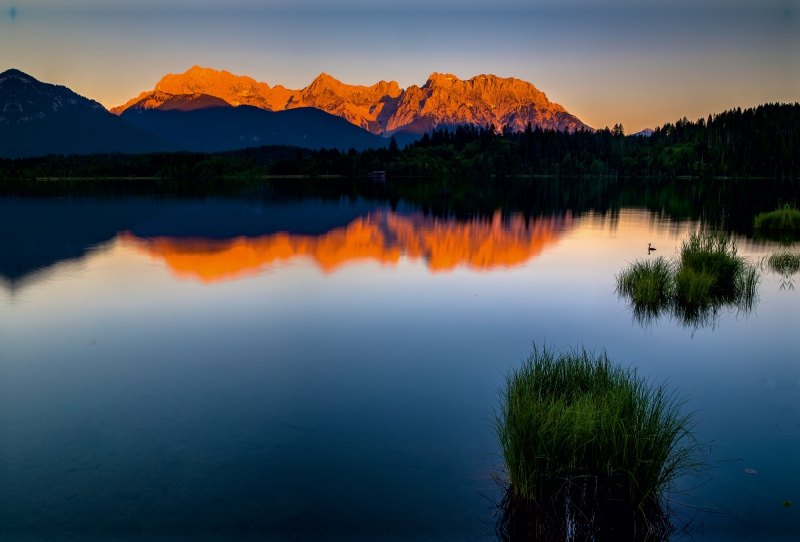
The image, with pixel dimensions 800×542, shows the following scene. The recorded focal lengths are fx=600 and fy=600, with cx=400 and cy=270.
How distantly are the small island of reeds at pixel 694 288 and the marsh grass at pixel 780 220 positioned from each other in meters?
21.4

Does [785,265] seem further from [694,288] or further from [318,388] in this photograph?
[318,388]

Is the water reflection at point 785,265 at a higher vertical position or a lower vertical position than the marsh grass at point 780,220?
lower

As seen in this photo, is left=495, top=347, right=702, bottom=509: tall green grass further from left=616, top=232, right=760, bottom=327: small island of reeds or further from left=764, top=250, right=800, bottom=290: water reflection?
left=764, top=250, right=800, bottom=290: water reflection

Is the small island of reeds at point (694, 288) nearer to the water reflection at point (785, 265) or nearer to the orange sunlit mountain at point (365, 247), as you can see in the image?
the water reflection at point (785, 265)

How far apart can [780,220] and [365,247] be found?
30.1 metres

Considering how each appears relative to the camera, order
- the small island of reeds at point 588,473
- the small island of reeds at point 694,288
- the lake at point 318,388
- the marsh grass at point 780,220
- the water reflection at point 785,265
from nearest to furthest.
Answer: the small island of reeds at point 588,473
the lake at point 318,388
the small island of reeds at point 694,288
the water reflection at point 785,265
the marsh grass at point 780,220

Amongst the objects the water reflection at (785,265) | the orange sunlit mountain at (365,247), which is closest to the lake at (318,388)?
the orange sunlit mountain at (365,247)

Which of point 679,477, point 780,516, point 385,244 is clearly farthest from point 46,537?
point 385,244

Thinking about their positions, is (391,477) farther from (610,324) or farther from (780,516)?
(610,324)

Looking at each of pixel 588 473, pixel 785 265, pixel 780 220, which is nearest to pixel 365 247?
pixel 785 265

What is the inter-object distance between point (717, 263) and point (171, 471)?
861 inches

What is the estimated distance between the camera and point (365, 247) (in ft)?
121

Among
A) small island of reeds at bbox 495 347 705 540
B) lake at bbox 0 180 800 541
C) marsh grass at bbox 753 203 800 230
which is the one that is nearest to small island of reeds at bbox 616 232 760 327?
lake at bbox 0 180 800 541

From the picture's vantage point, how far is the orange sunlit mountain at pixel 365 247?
98.3 ft
